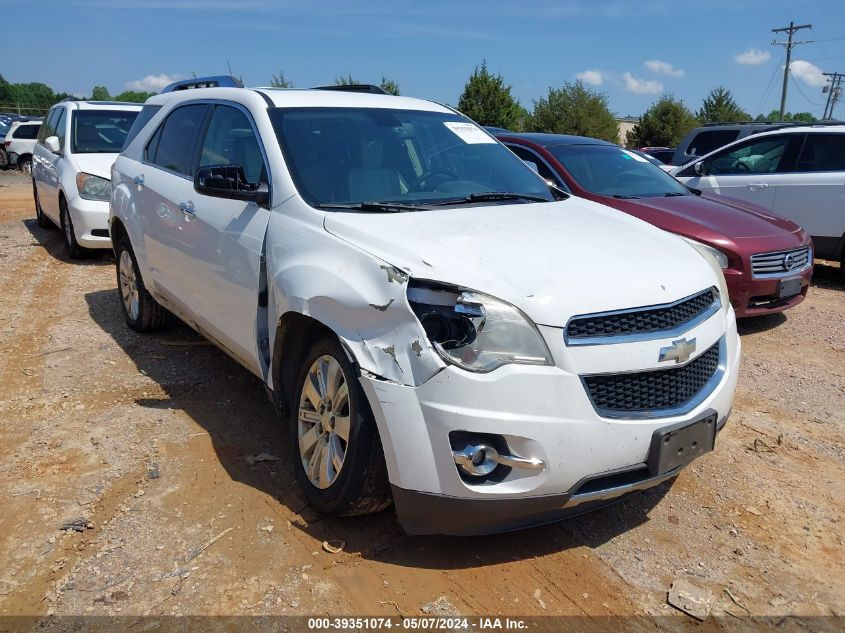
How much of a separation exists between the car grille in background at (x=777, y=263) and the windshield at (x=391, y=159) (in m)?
2.97

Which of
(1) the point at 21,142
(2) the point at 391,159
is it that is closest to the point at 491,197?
(2) the point at 391,159

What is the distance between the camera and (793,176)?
29.3 feet

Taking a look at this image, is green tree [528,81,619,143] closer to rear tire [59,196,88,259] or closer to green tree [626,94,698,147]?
green tree [626,94,698,147]

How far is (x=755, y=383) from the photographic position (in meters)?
5.28

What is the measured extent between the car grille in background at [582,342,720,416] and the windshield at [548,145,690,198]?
4.29m

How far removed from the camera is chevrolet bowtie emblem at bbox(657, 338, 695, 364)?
2.85 metres

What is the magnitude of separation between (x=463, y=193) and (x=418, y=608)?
2107mm

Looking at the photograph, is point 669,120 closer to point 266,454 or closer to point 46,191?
point 46,191

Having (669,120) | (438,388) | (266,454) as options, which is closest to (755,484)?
(438,388)

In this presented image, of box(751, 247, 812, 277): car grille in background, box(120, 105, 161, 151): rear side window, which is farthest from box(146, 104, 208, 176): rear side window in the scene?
box(751, 247, 812, 277): car grille in background

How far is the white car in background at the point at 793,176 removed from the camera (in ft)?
28.5

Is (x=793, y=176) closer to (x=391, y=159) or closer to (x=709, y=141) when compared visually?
(x=709, y=141)

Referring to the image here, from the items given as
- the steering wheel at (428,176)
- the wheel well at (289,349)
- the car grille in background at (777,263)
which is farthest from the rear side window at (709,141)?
the wheel well at (289,349)

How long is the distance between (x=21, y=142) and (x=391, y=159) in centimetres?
2303
